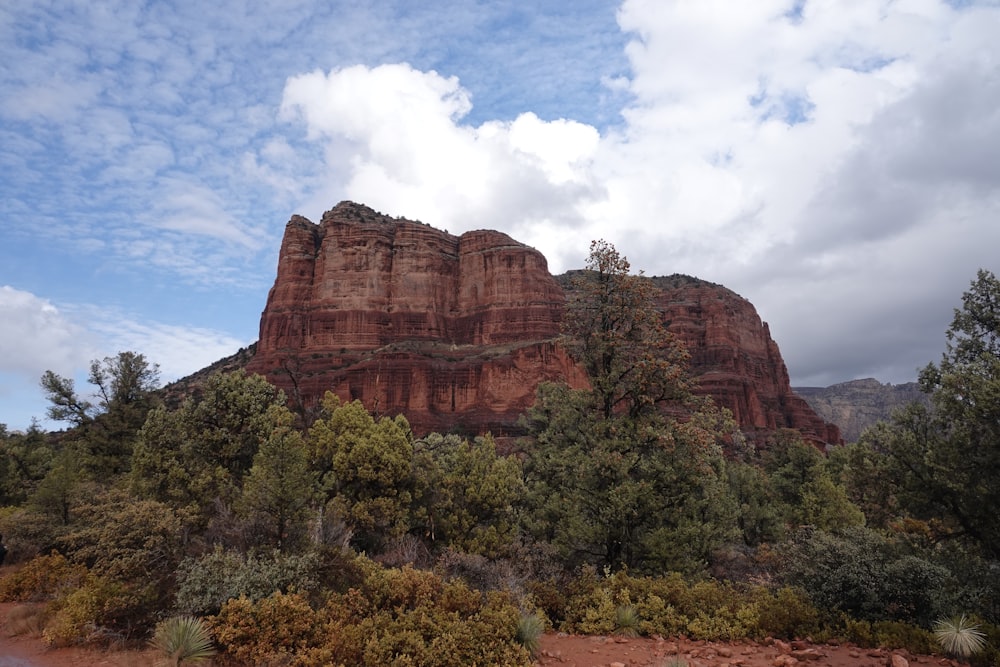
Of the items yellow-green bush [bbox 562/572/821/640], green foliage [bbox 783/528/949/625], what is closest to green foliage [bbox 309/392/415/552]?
yellow-green bush [bbox 562/572/821/640]

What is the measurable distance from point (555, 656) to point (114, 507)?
44.4 ft

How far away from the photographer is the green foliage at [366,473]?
1900cm

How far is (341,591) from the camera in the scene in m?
11.6

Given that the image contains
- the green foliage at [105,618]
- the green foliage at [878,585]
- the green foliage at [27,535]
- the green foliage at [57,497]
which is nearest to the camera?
the green foliage at [878,585]

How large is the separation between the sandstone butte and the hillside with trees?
205ft

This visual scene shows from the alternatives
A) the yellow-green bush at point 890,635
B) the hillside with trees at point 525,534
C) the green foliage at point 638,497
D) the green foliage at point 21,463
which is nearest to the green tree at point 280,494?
the hillside with trees at point 525,534

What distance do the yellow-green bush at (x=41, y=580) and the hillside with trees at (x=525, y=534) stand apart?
89 mm

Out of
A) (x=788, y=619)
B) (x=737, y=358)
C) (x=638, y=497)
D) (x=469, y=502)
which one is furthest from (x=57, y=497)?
(x=737, y=358)

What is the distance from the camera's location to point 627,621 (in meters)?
11.1

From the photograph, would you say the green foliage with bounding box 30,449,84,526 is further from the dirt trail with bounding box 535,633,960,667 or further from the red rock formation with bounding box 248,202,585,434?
the red rock formation with bounding box 248,202,585,434

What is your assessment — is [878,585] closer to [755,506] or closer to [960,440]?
[960,440]

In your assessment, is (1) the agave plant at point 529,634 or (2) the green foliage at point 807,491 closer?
(1) the agave plant at point 529,634

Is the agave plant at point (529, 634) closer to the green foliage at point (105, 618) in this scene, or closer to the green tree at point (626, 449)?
the green tree at point (626, 449)

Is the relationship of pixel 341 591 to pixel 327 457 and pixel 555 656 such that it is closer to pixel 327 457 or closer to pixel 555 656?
pixel 555 656
